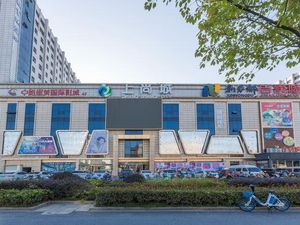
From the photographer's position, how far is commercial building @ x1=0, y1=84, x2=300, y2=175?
53.0 meters

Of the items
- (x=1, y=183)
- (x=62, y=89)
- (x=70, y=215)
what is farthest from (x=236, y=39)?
(x=62, y=89)

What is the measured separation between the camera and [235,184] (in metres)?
17.4

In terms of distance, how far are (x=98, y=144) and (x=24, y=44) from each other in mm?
32495

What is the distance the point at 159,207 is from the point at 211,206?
228 centimetres

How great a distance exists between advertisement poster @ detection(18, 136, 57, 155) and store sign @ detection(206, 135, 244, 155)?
28511 mm

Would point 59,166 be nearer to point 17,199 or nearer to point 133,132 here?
point 133,132

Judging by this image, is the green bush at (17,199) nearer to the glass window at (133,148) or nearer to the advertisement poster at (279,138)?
the glass window at (133,148)

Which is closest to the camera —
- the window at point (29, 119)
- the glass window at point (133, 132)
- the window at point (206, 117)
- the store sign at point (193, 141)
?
the store sign at point (193, 141)

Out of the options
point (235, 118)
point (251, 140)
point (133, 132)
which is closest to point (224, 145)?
point (251, 140)

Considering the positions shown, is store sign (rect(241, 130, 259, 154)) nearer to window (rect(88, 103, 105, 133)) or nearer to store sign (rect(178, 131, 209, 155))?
store sign (rect(178, 131, 209, 155))

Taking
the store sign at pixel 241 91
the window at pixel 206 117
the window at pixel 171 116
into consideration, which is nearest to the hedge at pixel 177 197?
the window at pixel 171 116

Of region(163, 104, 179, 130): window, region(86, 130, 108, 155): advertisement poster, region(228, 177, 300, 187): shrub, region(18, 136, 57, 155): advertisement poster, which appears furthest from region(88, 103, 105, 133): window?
region(228, 177, 300, 187): shrub

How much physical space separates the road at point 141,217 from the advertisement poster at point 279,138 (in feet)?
149

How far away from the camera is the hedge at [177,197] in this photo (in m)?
12.8
